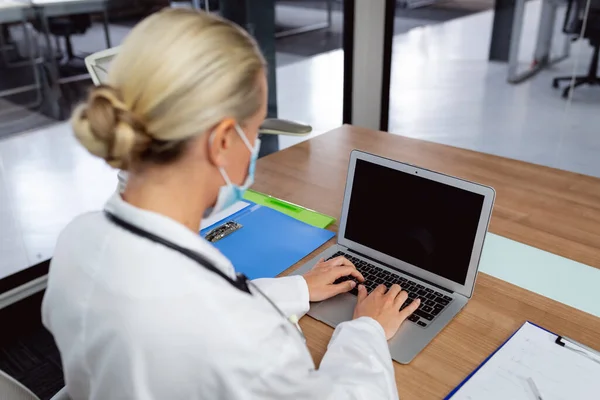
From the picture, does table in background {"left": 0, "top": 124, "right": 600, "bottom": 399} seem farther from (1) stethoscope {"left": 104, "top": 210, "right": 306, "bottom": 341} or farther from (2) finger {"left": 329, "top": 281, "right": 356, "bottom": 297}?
(1) stethoscope {"left": 104, "top": 210, "right": 306, "bottom": 341}

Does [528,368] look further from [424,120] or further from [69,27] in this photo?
[424,120]

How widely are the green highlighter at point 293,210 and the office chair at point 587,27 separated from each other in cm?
250

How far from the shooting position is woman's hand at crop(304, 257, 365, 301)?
116 centimetres

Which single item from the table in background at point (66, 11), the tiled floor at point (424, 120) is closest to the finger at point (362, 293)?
the tiled floor at point (424, 120)

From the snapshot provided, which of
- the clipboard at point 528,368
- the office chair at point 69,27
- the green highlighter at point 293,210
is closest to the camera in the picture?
the clipboard at point 528,368

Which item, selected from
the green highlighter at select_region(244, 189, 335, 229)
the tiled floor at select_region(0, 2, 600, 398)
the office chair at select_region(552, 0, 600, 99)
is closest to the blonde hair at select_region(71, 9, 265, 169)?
the green highlighter at select_region(244, 189, 335, 229)

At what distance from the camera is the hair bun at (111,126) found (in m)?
0.70

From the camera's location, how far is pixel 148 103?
706mm

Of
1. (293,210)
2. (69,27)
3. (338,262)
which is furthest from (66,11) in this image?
(338,262)

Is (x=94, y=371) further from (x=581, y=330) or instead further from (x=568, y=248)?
(x=568, y=248)

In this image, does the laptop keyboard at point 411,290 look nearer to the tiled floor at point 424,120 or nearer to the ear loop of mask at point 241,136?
the ear loop of mask at point 241,136

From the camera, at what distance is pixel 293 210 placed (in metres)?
1.56

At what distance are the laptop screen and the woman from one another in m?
0.47

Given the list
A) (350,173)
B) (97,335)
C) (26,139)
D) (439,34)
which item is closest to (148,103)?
(97,335)
